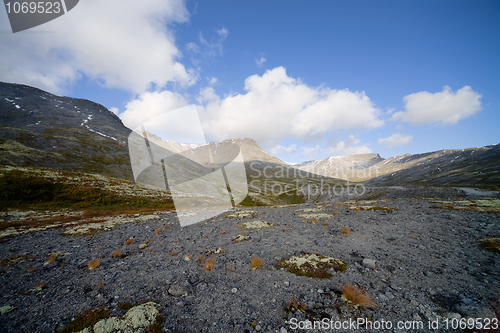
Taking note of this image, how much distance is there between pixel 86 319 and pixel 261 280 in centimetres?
662

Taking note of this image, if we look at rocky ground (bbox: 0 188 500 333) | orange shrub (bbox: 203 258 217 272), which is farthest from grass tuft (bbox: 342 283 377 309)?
orange shrub (bbox: 203 258 217 272)

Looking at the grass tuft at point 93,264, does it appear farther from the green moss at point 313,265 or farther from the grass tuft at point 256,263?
the green moss at point 313,265

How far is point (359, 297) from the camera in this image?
6.80m

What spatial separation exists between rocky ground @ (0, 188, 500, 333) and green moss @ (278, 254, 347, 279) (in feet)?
1.07

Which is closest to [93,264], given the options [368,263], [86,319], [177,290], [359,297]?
[86,319]

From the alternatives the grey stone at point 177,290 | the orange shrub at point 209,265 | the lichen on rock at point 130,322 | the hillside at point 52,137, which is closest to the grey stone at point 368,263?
the orange shrub at point 209,265

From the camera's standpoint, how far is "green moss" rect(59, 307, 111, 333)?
6020mm

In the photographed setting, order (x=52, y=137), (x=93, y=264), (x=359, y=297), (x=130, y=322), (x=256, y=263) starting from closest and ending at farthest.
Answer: (x=130, y=322) → (x=359, y=297) → (x=256, y=263) → (x=93, y=264) → (x=52, y=137)

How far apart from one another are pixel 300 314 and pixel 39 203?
52.6 metres

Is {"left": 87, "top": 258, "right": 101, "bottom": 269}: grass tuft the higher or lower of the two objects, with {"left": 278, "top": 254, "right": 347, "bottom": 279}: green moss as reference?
higher

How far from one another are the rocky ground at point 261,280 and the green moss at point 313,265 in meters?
0.32

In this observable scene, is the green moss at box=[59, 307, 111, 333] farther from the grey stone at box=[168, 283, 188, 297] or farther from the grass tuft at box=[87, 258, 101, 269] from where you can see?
the grass tuft at box=[87, 258, 101, 269]

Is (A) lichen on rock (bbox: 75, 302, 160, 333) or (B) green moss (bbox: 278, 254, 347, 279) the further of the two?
(B) green moss (bbox: 278, 254, 347, 279)

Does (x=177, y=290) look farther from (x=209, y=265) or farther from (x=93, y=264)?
(x=93, y=264)
